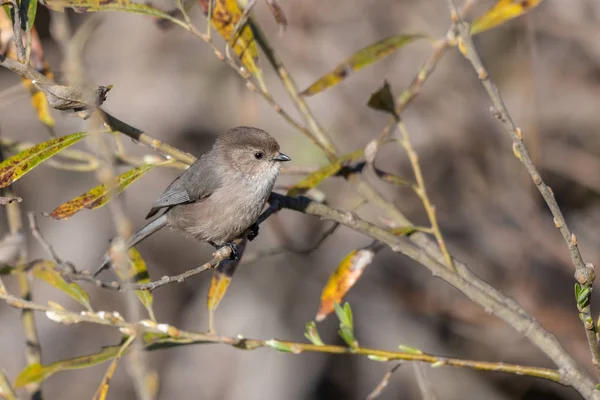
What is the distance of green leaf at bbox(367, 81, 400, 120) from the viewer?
2.66 m

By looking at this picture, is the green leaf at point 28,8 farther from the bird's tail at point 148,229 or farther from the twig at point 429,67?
the twig at point 429,67

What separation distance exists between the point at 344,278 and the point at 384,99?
0.69 m

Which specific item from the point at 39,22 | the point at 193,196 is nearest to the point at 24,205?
the point at 39,22

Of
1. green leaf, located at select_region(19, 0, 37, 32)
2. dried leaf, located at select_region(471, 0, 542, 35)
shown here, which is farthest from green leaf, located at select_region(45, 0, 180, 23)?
dried leaf, located at select_region(471, 0, 542, 35)

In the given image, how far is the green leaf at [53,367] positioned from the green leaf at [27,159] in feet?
1.98

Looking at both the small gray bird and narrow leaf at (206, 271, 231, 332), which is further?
the small gray bird

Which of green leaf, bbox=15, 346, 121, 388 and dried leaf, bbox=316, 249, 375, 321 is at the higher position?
dried leaf, bbox=316, 249, 375, 321

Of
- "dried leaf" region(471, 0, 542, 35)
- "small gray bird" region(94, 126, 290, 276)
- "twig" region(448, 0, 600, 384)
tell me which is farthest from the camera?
"small gray bird" region(94, 126, 290, 276)

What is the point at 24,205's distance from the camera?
6.75 m

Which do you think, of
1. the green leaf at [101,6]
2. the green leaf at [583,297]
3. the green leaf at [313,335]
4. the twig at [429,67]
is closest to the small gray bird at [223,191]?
the twig at [429,67]

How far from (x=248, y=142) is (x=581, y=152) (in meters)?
2.81

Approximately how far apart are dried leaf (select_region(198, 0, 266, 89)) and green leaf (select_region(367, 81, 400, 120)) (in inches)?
18.9

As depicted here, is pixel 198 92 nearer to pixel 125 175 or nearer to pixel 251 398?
pixel 251 398

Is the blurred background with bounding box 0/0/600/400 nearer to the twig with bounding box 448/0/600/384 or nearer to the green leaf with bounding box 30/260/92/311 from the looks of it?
the green leaf with bounding box 30/260/92/311
